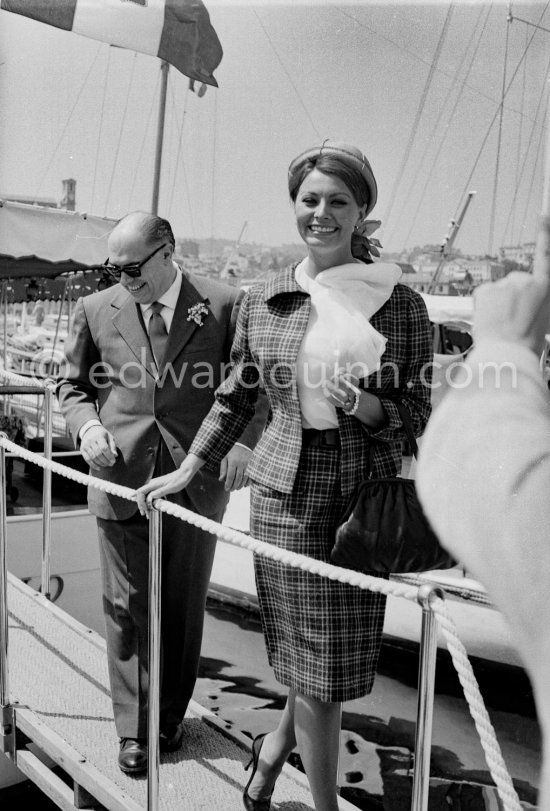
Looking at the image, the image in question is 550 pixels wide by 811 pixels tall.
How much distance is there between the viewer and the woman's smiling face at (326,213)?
1.94m

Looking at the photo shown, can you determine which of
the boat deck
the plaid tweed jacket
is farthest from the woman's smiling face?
the boat deck

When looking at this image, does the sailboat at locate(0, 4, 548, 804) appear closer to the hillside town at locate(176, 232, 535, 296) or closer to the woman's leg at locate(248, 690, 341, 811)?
the hillside town at locate(176, 232, 535, 296)

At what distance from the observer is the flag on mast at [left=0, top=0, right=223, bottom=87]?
5.19 meters

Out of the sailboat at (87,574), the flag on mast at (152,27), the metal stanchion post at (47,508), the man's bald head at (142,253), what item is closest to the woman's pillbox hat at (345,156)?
the man's bald head at (142,253)

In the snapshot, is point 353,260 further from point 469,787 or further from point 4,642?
point 469,787

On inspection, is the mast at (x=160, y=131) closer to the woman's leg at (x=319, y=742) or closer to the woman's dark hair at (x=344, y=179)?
the woman's dark hair at (x=344, y=179)

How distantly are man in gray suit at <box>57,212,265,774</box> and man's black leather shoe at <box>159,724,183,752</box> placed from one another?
127 millimetres

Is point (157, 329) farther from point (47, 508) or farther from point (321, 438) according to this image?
point (47, 508)

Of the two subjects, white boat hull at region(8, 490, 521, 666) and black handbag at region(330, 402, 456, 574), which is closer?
black handbag at region(330, 402, 456, 574)

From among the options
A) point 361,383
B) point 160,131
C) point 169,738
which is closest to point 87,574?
point 160,131

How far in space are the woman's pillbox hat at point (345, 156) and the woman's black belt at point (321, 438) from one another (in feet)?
1.89

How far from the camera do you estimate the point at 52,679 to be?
3.23 m

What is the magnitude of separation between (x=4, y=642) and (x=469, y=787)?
342cm

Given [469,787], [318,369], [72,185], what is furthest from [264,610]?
[72,185]
